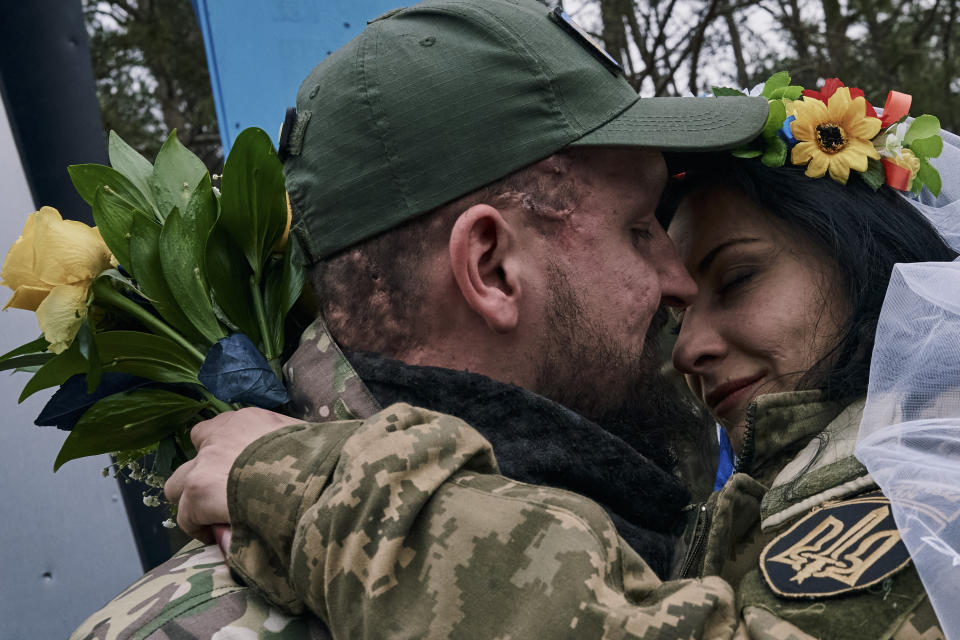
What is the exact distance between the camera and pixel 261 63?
11.3 feet

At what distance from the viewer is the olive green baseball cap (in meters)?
1.86

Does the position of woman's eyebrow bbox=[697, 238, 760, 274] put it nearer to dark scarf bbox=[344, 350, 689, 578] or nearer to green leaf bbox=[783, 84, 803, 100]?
green leaf bbox=[783, 84, 803, 100]

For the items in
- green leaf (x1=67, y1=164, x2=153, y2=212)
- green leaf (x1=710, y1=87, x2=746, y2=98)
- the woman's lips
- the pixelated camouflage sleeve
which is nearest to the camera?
the pixelated camouflage sleeve

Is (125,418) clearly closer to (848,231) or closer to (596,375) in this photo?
(596,375)

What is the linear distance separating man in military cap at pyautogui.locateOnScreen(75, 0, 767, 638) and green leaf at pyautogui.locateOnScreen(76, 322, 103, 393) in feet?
0.71

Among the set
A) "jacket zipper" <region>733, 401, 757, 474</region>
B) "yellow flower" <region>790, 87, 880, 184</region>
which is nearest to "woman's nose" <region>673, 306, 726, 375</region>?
"jacket zipper" <region>733, 401, 757, 474</region>

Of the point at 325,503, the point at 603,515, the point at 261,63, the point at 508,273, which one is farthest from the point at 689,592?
the point at 261,63

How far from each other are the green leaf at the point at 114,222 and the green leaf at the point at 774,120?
1360 millimetres

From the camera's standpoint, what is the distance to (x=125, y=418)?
187 centimetres

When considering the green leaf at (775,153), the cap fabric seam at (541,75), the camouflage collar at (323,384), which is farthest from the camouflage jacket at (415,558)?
the green leaf at (775,153)

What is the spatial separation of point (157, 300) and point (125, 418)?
0.24m

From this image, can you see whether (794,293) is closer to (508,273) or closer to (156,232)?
(508,273)

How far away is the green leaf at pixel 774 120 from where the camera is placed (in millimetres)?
2211

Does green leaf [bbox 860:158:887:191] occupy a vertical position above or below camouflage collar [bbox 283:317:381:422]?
above
